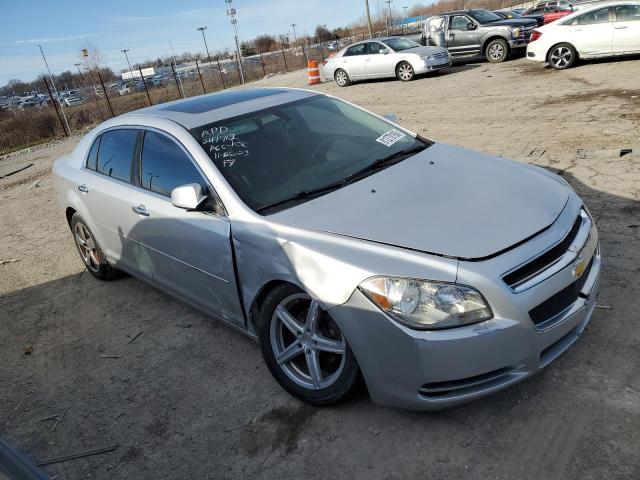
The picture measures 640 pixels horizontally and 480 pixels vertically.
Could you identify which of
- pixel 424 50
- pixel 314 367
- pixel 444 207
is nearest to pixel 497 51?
pixel 424 50

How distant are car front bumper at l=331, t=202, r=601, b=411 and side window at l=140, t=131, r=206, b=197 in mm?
1497

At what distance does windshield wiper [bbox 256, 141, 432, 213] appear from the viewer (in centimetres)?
314

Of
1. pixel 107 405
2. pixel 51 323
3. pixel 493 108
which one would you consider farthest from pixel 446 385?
pixel 493 108

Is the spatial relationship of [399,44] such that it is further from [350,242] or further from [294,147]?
[350,242]

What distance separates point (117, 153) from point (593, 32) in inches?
496

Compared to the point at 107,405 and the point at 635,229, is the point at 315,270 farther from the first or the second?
the point at 635,229

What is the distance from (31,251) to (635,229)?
670 cm

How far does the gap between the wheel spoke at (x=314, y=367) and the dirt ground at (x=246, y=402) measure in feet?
0.59

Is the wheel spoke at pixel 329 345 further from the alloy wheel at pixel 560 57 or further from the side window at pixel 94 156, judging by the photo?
the alloy wheel at pixel 560 57

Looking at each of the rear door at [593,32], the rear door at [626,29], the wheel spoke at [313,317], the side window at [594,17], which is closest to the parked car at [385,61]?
the rear door at [593,32]

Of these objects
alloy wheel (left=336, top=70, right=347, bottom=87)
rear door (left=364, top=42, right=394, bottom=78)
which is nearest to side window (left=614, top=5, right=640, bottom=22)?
rear door (left=364, top=42, right=394, bottom=78)

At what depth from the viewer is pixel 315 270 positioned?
2652 mm

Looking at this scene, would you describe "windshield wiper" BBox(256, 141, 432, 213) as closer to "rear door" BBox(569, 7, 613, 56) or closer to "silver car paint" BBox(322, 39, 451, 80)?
"rear door" BBox(569, 7, 613, 56)

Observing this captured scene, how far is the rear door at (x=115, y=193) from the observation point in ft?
13.5
